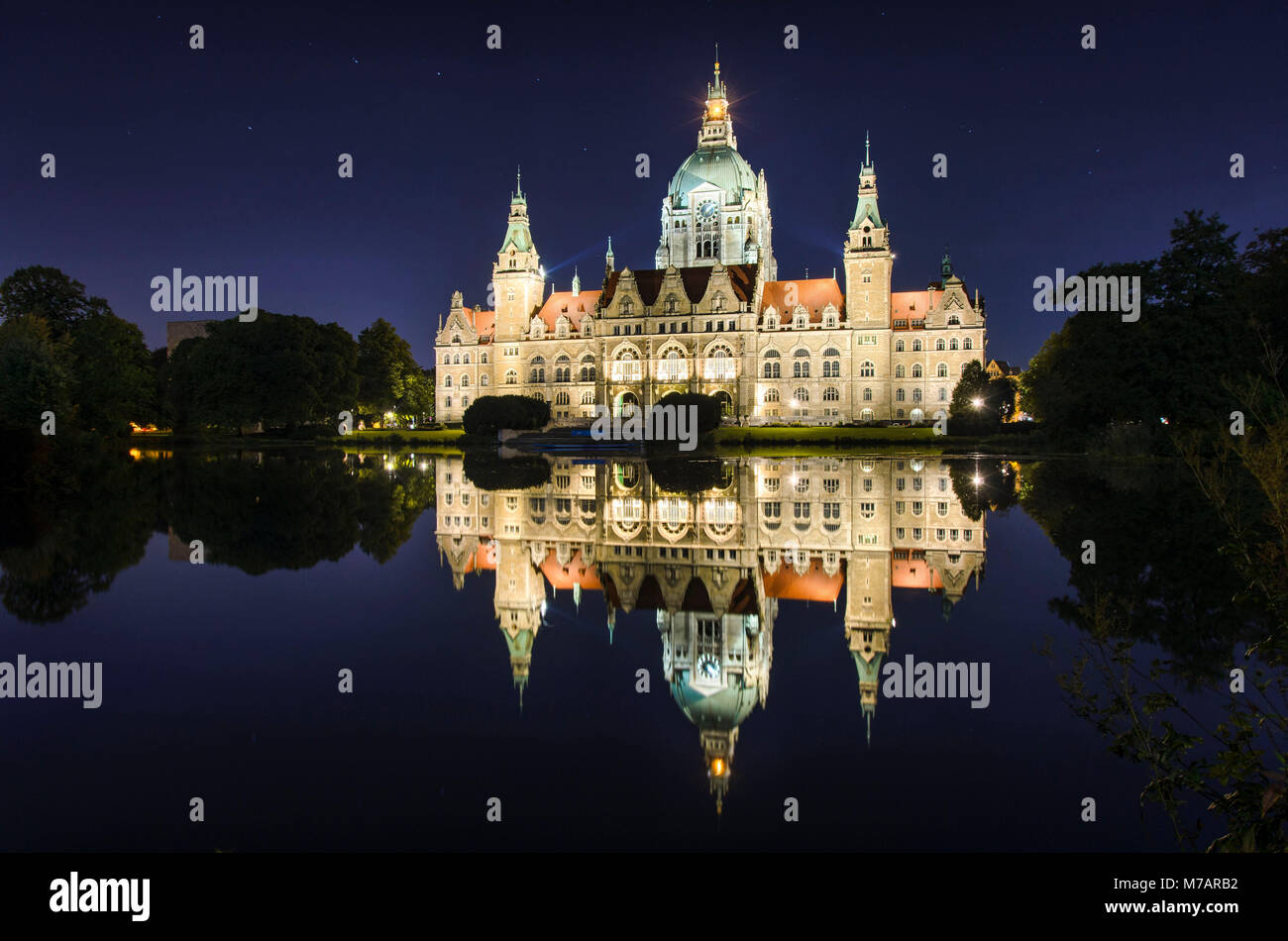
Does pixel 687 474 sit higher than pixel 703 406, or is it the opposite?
pixel 703 406

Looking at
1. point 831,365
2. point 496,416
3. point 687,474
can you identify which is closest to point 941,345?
point 831,365

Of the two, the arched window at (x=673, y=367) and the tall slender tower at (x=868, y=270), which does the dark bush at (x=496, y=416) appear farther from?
the tall slender tower at (x=868, y=270)

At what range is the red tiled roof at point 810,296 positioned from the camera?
86125 mm

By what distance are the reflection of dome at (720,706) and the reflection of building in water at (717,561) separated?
0.5 inches

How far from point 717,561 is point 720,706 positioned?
258 inches

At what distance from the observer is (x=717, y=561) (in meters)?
12.2

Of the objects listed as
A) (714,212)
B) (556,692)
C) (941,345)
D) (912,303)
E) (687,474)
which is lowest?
(556,692)

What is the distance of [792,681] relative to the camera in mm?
6824

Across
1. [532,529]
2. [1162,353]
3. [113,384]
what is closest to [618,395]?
[113,384]

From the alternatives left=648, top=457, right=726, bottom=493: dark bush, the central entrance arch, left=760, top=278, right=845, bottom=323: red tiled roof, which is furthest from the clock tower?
left=648, top=457, right=726, bottom=493: dark bush

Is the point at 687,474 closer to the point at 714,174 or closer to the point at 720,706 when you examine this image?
the point at 720,706

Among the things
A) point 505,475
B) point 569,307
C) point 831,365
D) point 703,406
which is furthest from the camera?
point 569,307

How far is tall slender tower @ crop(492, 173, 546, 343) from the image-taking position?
9712cm

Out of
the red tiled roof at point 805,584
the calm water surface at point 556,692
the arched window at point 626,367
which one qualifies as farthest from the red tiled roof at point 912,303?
the red tiled roof at point 805,584
